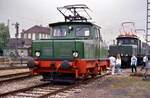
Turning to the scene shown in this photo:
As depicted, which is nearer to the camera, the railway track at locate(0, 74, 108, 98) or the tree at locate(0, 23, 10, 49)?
the railway track at locate(0, 74, 108, 98)

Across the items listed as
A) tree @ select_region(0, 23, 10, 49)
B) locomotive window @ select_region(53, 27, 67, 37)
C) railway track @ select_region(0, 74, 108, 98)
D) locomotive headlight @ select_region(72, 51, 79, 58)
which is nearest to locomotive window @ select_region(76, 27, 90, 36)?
locomotive window @ select_region(53, 27, 67, 37)

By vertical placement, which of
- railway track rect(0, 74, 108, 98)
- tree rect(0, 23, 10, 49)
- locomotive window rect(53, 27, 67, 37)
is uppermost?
tree rect(0, 23, 10, 49)

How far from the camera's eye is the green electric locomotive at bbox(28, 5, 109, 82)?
17.3m

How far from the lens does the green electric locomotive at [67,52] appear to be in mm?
17328

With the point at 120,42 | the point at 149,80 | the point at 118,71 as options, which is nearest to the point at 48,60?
the point at 149,80

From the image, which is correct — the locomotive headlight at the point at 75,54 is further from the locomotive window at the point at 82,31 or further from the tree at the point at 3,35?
the tree at the point at 3,35

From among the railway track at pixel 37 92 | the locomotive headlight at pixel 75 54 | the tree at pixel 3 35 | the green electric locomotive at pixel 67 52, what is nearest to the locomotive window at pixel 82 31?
the green electric locomotive at pixel 67 52

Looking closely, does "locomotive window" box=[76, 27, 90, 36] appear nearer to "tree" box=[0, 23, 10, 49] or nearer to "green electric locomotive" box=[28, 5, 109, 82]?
"green electric locomotive" box=[28, 5, 109, 82]

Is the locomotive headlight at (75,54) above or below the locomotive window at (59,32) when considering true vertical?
below

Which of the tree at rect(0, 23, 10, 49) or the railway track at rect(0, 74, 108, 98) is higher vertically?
the tree at rect(0, 23, 10, 49)

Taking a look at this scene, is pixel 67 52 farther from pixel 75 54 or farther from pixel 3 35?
pixel 3 35

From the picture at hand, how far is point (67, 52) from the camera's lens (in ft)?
57.7

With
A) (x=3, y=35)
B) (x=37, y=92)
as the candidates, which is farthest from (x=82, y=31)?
(x=3, y=35)

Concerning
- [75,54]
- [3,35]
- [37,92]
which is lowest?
[37,92]
